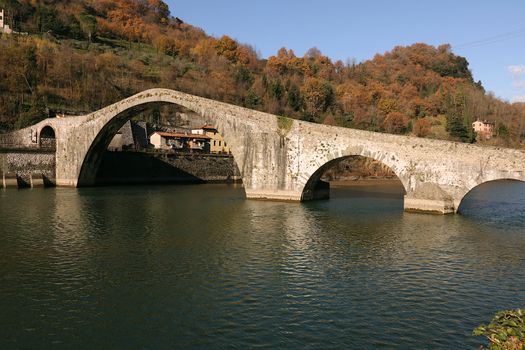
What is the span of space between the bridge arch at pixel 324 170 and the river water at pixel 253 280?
4419 millimetres

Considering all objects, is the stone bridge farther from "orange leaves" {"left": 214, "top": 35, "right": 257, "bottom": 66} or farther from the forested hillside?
"orange leaves" {"left": 214, "top": 35, "right": 257, "bottom": 66}

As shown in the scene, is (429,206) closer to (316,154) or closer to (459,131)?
(316,154)

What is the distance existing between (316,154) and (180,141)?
139ft

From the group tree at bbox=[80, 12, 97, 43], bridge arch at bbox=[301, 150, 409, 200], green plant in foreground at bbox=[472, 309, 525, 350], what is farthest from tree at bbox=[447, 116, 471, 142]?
tree at bbox=[80, 12, 97, 43]

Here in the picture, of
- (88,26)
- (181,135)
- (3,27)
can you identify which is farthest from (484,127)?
(3,27)

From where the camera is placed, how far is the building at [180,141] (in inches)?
2685

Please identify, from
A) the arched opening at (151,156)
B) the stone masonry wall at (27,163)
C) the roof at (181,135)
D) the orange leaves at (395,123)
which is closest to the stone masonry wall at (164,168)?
the arched opening at (151,156)

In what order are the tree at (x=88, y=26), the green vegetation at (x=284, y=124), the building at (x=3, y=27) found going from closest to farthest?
the green vegetation at (x=284, y=124)
the building at (x=3, y=27)
the tree at (x=88, y=26)

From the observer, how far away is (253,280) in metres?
14.0

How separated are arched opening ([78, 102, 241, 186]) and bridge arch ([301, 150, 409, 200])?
17638mm

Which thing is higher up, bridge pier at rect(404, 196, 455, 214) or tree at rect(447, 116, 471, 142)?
tree at rect(447, 116, 471, 142)

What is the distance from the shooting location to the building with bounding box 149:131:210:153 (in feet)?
224

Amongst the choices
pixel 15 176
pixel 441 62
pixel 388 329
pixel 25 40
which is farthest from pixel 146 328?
pixel 441 62

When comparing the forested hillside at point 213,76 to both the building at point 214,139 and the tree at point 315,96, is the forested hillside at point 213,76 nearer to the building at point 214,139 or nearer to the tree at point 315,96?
the tree at point 315,96
